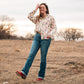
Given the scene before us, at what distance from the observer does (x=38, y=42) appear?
5.42 m

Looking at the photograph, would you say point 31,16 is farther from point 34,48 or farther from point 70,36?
point 70,36

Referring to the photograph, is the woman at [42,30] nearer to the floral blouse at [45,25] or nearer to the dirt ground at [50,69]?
the floral blouse at [45,25]

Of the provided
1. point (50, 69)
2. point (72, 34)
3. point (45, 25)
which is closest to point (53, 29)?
point (45, 25)

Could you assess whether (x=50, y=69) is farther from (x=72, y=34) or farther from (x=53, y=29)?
(x=72, y=34)

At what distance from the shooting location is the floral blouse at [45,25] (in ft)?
17.3

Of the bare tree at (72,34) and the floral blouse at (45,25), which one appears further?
Answer: the bare tree at (72,34)

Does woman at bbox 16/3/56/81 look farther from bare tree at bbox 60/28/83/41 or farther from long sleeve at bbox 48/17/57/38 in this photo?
bare tree at bbox 60/28/83/41

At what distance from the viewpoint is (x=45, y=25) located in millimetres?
5344

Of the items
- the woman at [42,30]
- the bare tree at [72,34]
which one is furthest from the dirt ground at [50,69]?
the bare tree at [72,34]

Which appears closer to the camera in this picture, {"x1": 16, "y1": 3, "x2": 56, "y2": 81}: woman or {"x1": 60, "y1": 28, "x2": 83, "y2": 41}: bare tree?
{"x1": 16, "y1": 3, "x2": 56, "y2": 81}: woman

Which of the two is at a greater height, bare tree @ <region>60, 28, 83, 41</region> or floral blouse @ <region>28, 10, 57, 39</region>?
floral blouse @ <region>28, 10, 57, 39</region>

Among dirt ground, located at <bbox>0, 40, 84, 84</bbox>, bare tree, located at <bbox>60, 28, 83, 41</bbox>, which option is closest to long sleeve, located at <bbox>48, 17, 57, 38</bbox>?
dirt ground, located at <bbox>0, 40, 84, 84</bbox>

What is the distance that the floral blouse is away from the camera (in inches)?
208

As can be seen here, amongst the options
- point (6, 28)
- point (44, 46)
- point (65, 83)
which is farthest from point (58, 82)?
point (6, 28)
